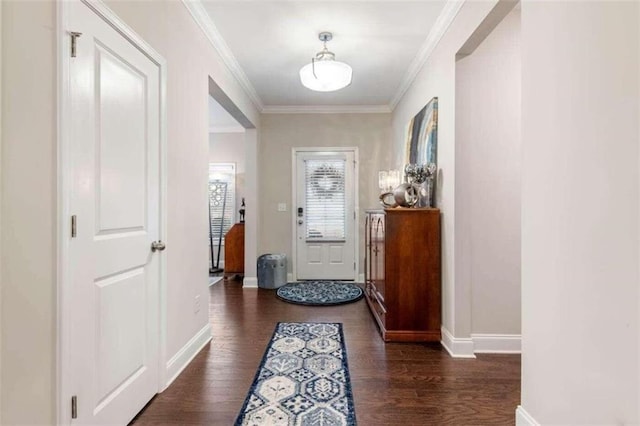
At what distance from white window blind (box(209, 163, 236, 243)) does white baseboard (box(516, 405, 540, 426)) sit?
5268 millimetres

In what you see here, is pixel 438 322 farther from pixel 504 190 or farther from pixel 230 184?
pixel 230 184

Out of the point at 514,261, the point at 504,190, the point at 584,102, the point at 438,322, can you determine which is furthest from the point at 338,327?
the point at 584,102

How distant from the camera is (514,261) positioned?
2.56 m

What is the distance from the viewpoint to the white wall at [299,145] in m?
5.02

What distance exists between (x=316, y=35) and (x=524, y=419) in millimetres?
3020

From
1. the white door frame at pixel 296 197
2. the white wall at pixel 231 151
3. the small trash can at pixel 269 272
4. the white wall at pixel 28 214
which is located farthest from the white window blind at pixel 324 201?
the white wall at pixel 28 214

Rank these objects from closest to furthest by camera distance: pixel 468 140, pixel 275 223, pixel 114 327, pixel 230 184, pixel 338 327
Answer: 1. pixel 114 327
2. pixel 468 140
3. pixel 338 327
4. pixel 275 223
5. pixel 230 184

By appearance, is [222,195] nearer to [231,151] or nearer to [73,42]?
[231,151]

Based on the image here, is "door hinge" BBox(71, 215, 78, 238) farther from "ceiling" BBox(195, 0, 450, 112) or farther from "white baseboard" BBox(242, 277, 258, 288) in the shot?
"white baseboard" BBox(242, 277, 258, 288)

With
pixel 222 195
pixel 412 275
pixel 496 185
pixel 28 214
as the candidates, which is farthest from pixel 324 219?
pixel 28 214

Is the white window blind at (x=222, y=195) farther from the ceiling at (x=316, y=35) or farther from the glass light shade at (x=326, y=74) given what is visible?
the glass light shade at (x=326, y=74)

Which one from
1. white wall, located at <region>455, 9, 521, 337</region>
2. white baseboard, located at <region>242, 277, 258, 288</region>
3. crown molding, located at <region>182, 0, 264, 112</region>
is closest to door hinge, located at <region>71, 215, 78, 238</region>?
crown molding, located at <region>182, 0, 264, 112</region>

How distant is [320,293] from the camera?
14.0 ft

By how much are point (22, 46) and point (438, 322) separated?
2.95 meters
